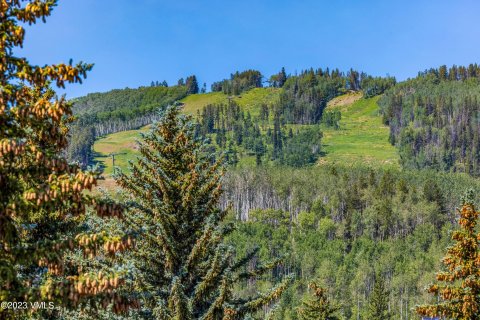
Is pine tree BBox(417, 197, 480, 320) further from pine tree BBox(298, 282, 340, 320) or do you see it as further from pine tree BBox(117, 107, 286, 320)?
pine tree BBox(298, 282, 340, 320)

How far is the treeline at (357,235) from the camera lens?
127625 millimetres

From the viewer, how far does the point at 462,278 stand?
20.0 metres

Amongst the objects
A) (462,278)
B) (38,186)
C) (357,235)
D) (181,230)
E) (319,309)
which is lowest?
(357,235)

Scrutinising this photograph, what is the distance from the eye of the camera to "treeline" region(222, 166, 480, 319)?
128 metres

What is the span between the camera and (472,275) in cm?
1952

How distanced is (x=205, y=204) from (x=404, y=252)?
141 m

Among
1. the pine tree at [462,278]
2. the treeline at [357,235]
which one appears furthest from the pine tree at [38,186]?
the treeline at [357,235]

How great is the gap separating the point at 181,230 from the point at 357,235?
6437 inches

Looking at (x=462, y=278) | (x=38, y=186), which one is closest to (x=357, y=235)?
(x=462, y=278)

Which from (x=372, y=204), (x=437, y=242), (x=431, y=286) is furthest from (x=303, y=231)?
(x=431, y=286)

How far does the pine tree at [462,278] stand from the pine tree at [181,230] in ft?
23.1

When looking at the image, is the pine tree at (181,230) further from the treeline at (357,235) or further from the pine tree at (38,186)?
the treeline at (357,235)

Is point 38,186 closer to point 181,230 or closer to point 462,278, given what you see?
point 181,230

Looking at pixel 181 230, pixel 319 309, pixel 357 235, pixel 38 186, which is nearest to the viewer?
pixel 38 186
